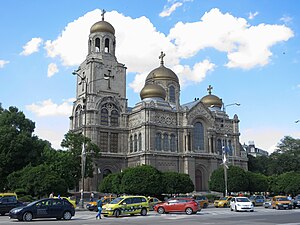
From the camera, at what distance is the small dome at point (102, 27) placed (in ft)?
227

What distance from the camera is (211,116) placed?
7162cm

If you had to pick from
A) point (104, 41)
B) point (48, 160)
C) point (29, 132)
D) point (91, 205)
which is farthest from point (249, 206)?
point (104, 41)

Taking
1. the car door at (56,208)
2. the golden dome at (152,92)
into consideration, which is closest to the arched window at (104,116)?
the golden dome at (152,92)

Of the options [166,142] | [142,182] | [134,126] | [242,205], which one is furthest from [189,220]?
[134,126]

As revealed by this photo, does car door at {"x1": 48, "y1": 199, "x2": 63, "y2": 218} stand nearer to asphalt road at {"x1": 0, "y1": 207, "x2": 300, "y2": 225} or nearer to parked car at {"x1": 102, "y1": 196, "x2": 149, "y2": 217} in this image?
asphalt road at {"x1": 0, "y1": 207, "x2": 300, "y2": 225}

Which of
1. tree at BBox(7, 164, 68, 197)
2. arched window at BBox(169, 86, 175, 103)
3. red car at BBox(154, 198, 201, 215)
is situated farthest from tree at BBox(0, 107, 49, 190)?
arched window at BBox(169, 86, 175, 103)

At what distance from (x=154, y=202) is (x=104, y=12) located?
4632cm

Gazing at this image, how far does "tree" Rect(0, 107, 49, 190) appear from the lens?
1956 inches

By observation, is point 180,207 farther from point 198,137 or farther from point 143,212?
point 198,137

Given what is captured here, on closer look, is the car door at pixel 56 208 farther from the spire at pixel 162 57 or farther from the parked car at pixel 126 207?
the spire at pixel 162 57

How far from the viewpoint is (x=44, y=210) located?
23844 mm

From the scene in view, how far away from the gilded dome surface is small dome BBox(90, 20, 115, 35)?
12848 millimetres

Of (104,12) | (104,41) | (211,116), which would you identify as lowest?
(211,116)

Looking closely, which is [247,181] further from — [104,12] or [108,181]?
[104,12]
